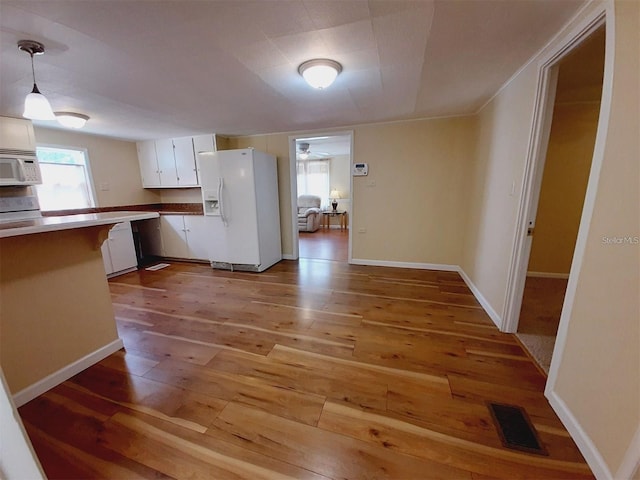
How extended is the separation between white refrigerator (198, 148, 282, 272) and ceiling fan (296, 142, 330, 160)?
7.33 feet

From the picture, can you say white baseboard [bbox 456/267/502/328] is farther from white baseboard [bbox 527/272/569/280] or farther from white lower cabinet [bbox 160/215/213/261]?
white lower cabinet [bbox 160/215/213/261]

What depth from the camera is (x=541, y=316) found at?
2.47 m

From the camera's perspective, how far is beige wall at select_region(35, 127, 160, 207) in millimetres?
3631

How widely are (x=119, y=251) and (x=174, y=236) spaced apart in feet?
2.64

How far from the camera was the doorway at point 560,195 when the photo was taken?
240 centimetres

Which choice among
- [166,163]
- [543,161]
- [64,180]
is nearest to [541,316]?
[543,161]

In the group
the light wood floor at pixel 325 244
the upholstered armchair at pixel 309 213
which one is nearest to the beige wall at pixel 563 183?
the light wood floor at pixel 325 244

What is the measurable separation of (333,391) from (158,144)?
16.0ft

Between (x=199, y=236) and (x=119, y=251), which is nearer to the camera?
(x=119, y=251)

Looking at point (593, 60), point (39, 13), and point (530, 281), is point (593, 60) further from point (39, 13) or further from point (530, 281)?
point (39, 13)

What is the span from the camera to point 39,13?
131 centimetres

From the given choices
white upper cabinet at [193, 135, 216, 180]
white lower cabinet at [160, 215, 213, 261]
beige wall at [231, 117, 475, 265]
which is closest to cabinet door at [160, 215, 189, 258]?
white lower cabinet at [160, 215, 213, 261]

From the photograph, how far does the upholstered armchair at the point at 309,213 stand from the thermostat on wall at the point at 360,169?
3219 millimetres

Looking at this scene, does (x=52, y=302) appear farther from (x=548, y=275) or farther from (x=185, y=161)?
(x=548, y=275)
